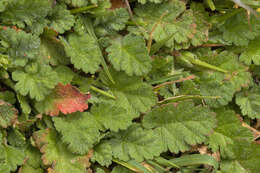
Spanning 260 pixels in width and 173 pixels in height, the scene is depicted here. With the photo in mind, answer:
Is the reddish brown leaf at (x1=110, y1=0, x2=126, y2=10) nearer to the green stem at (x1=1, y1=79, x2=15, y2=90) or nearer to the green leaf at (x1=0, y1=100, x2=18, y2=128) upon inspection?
the green stem at (x1=1, y1=79, x2=15, y2=90)

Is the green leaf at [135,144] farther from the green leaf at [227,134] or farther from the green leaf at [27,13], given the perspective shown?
the green leaf at [27,13]

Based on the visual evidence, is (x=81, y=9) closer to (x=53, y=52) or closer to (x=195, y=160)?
(x=53, y=52)

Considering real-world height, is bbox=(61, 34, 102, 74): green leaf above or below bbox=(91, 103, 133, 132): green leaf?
above

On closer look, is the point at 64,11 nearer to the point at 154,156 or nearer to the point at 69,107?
the point at 69,107

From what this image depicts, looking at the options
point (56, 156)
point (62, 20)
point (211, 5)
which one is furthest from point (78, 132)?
point (211, 5)

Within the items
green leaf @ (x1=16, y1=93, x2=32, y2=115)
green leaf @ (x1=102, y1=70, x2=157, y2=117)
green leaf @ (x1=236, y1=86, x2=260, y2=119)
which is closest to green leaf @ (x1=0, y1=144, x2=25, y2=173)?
green leaf @ (x1=16, y1=93, x2=32, y2=115)

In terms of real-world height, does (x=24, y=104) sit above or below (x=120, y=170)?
above
